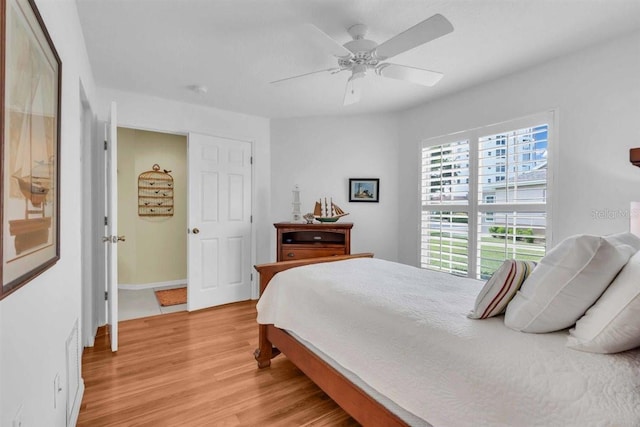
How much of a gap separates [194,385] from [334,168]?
304 centimetres

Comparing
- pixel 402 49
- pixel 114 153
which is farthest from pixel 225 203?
pixel 402 49

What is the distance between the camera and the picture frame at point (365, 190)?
4.38 meters

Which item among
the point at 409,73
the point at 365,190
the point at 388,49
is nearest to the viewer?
→ the point at 388,49

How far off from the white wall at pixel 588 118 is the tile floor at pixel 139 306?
403 centimetres

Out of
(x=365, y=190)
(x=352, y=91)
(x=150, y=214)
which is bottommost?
(x=150, y=214)

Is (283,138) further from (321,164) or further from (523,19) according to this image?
(523,19)

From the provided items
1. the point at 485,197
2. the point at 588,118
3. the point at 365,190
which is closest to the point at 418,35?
the point at 588,118

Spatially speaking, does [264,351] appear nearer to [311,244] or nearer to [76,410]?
[76,410]

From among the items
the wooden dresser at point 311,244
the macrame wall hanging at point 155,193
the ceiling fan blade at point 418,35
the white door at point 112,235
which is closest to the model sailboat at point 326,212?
the wooden dresser at point 311,244

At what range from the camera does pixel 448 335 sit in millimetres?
1236

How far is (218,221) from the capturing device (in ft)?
13.1

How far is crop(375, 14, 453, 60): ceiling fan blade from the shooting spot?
5.50 feet

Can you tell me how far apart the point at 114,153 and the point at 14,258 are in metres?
2.09

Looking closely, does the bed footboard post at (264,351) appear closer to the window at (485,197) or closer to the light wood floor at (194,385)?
the light wood floor at (194,385)
